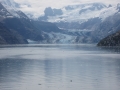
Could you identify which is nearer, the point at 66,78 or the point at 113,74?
the point at 66,78

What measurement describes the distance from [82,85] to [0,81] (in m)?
17.7

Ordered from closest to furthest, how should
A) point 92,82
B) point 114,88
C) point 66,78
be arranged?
Result: point 114,88 → point 92,82 → point 66,78

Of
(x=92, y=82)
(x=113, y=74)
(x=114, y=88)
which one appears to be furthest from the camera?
(x=113, y=74)

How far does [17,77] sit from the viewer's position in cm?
8481

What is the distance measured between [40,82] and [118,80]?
16.7 meters

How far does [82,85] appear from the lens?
238 ft

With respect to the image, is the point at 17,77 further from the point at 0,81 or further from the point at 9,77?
the point at 0,81

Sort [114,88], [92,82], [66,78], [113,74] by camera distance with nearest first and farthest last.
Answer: [114,88] < [92,82] < [66,78] < [113,74]

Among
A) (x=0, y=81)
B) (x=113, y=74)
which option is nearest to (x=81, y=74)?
(x=113, y=74)

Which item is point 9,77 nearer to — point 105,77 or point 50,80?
point 50,80

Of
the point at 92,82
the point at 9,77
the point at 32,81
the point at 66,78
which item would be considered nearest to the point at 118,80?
the point at 92,82

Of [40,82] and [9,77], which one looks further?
[9,77]

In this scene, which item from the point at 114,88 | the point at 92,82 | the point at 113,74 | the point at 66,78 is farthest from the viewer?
the point at 113,74

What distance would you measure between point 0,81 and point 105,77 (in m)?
24.0
